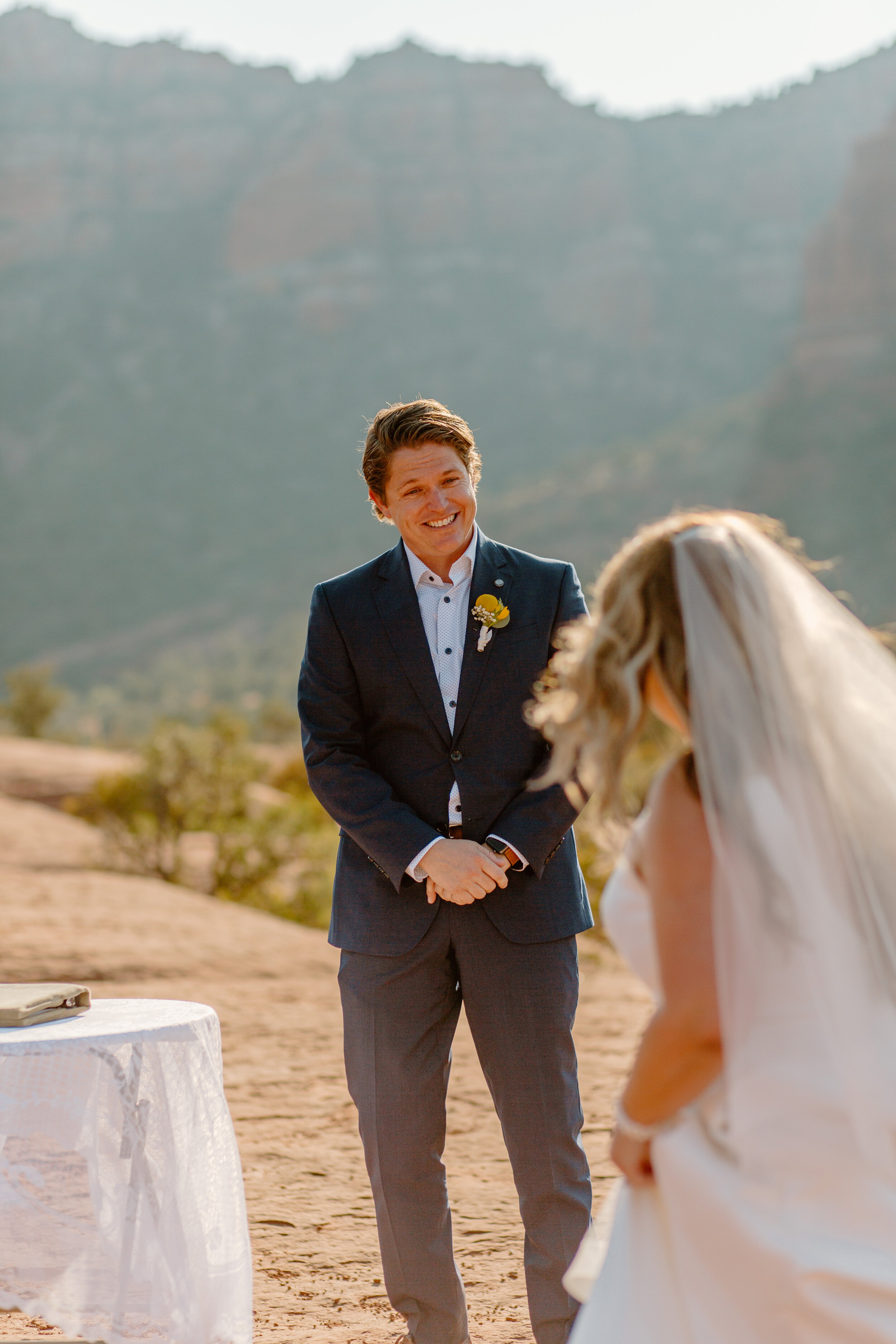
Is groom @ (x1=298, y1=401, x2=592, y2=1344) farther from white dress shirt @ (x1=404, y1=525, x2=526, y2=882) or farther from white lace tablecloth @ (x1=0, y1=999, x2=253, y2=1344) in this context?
white lace tablecloth @ (x1=0, y1=999, x2=253, y2=1344)

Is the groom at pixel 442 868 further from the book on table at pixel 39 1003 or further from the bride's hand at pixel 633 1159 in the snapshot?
the bride's hand at pixel 633 1159

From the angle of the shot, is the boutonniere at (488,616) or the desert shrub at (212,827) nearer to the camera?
the boutonniere at (488,616)

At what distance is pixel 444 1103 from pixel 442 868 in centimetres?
49

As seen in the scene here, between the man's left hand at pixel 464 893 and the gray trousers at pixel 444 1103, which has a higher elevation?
the man's left hand at pixel 464 893

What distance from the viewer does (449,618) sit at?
2768 mm

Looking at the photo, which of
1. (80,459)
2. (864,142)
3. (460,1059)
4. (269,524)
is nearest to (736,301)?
(864,142)

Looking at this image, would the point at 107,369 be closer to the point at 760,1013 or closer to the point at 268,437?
the point at 268,437

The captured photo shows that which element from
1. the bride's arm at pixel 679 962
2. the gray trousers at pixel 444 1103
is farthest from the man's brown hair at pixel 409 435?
the bride's arm at pixel 679 962

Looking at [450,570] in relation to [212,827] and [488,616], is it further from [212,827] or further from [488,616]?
[212,827]

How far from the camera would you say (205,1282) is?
2.47m

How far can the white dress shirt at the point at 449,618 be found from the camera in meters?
2.70

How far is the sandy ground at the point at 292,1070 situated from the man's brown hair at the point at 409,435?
1975mm

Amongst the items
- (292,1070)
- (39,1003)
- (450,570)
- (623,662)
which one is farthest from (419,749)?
(292,1070)

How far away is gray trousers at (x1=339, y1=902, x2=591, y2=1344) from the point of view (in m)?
2.54
